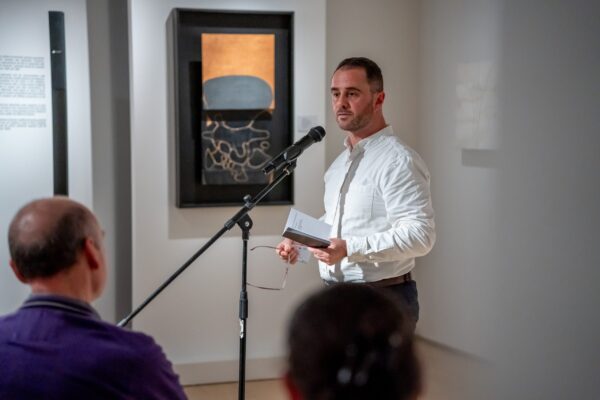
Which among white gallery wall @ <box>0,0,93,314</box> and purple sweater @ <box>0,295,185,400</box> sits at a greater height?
white gallery wall @ <box>0,0,93,314</box>

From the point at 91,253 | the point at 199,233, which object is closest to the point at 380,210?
the point at 91,253

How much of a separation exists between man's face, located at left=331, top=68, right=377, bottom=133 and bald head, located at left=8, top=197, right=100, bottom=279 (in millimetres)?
1343

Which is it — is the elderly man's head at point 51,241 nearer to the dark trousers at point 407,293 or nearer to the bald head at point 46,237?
the bald head at point 46,237

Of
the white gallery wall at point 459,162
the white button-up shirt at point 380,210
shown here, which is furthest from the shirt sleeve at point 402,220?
the white gallery wall at point 459,162

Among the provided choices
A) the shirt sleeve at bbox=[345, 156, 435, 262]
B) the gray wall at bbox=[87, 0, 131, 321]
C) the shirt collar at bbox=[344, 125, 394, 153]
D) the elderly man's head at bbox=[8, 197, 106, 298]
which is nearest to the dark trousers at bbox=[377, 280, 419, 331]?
the shirt sleeve at bbox=[345, 156, 435, 262]

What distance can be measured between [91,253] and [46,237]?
0.09 metres

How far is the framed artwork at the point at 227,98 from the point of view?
11.7 ft

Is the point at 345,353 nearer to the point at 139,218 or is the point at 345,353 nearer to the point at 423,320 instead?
the point at 139,218

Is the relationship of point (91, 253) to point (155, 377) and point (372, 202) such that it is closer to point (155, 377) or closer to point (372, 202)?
point (155, 377)

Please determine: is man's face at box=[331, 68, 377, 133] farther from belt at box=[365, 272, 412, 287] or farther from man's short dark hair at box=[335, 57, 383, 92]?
belt at box=[365, 272, 412, 287]

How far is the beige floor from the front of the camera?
353 centimetres

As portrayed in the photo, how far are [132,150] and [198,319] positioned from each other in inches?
39.4

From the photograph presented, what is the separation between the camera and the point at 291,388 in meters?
0.82

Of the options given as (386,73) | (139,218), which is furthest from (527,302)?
(139,218)
